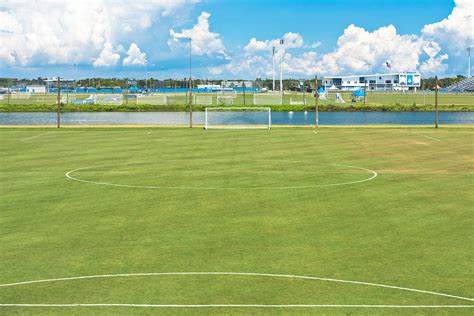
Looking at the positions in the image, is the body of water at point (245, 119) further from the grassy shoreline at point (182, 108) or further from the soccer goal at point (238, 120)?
the grassy shoreline at point (182, 108)

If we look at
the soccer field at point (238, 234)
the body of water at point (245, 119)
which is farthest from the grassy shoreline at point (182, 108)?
the soccer field at point (238, 234)

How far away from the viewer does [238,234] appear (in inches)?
647

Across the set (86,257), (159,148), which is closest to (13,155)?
(159,148)

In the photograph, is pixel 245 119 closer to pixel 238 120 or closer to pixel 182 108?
pixel 238 120

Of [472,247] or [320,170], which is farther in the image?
[320,170]

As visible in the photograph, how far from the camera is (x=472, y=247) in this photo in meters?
15.1

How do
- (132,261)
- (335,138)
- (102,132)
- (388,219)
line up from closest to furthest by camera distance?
1. (132,261)
2. (388,219)
3. (335,138)
4. (102,132)

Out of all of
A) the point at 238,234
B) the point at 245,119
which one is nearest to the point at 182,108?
the point at 245,119

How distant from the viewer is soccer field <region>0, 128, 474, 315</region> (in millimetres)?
11562

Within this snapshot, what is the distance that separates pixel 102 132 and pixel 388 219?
3887 cm

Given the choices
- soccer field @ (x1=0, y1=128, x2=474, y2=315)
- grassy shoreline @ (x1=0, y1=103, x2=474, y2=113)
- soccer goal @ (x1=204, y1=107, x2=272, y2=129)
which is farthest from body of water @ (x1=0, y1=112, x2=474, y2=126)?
soccer field @ (x1=0, y1=128, x2=474, y2=315)

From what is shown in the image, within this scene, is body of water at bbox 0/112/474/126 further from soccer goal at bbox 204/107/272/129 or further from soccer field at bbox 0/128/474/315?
soccer field at bbox 0/128/474/315

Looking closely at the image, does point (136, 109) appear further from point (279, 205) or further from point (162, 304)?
point (162, 304)

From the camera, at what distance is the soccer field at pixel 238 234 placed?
1156 centimetres
